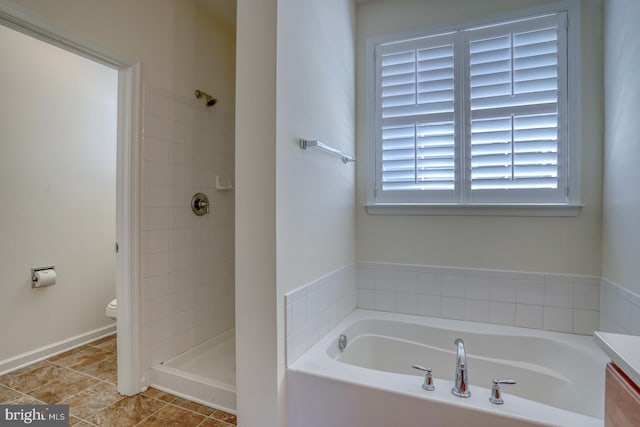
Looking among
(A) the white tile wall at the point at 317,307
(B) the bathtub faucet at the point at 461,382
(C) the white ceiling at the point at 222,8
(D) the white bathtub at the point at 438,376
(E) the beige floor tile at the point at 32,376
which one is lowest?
(E) the beige floor tile at the point at 32,376

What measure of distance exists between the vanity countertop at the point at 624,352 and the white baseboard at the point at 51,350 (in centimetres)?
333

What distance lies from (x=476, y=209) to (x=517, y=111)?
639 millimetres

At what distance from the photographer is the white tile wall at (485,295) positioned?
1967 mm

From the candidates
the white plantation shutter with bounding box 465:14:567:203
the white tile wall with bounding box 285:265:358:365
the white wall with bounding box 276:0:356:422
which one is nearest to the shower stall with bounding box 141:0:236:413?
the white tile wall with bounding box 285:265:358:365

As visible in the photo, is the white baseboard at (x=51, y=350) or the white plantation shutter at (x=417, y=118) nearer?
the white plantation shutter at (x=417, y=118)

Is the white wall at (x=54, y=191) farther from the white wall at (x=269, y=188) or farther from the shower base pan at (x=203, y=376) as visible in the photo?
the white wall at (x=269, y=188)

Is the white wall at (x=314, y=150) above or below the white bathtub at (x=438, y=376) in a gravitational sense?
above

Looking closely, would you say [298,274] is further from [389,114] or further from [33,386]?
[33,386]

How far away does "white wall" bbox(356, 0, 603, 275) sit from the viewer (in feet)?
6.25

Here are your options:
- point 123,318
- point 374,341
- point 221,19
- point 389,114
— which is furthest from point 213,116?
point 374,341

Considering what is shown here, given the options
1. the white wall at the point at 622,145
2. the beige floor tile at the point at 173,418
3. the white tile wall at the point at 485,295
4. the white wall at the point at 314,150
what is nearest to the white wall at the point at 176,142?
the beige floor tile at the point at 173,418

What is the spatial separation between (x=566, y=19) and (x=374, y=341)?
2.26 m

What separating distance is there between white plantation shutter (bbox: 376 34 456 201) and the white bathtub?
0.90 m

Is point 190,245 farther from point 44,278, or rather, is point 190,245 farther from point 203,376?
point 44,278
